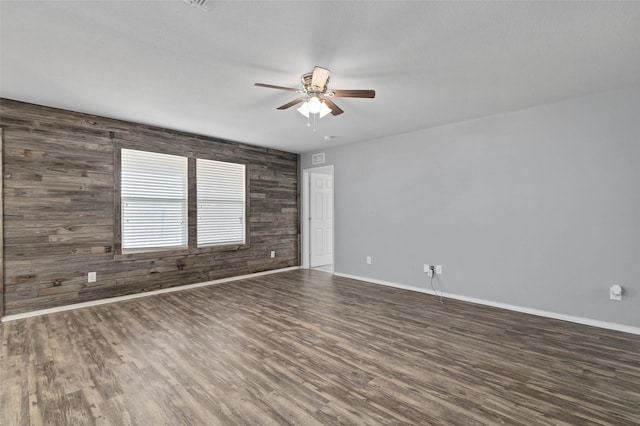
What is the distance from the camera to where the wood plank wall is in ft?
11.2

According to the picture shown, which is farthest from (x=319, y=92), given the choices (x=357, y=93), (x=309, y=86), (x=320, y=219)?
(x=320, y=219)

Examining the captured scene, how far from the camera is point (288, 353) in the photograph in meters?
2.57

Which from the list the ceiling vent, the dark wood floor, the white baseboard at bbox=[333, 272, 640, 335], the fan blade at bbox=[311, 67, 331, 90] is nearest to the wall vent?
the white baseboard at bbox=[333, 272, 640, 335]

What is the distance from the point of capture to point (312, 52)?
7.65 ft

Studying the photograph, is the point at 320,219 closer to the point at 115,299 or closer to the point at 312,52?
the point at 115,299

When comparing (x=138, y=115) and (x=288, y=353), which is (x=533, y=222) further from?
(x=138, y=115)

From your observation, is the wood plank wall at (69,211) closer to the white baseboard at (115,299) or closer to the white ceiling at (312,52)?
the white baseboard at (115,299)

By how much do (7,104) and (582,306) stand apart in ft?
21.9

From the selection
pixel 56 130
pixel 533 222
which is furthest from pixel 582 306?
pixel 56 130

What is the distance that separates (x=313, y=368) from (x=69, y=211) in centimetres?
355

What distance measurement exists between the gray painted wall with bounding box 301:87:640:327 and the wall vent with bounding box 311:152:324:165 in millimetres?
1058

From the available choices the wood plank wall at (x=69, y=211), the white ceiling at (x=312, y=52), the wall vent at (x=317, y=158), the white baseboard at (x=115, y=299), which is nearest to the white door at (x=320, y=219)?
the wall vent at (x=317, y=158)

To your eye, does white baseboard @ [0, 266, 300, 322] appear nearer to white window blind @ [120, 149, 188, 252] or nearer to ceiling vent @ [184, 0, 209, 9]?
white window blind @ [120, 149, 188, 252]

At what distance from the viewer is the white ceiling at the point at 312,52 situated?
1891 mm
